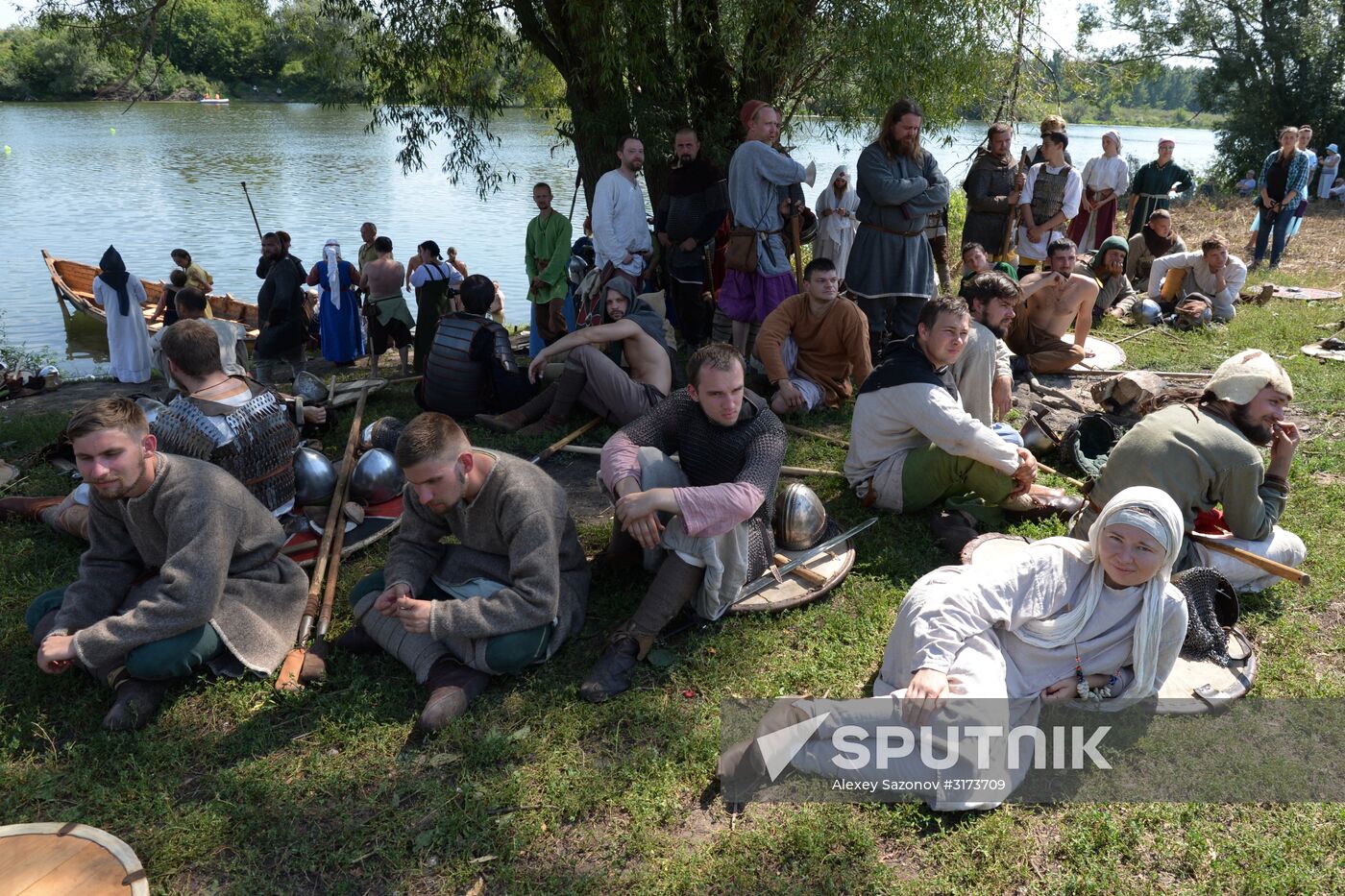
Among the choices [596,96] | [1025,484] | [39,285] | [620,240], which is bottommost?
[39,285]

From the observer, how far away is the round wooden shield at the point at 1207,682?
3.53 metres

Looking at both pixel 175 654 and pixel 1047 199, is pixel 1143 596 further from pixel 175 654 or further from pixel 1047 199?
pixel 1047 199

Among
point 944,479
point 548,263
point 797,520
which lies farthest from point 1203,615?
point 548,263

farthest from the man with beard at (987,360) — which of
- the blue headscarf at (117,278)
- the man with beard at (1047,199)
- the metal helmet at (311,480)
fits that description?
the blue headscarf at (117,278)

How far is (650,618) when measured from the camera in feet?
12.4

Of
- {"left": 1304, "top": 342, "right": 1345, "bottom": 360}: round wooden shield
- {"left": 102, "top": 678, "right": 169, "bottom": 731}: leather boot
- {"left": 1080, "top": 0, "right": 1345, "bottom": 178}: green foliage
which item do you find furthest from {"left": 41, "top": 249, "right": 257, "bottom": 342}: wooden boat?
{"left": 1080, "top": 0, "right": 1345, "bottom": 178}: green foliage

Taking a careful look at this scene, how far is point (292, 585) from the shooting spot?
3.84m

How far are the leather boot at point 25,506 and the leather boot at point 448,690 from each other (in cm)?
281

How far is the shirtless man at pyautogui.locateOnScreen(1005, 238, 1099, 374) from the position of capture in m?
7.50

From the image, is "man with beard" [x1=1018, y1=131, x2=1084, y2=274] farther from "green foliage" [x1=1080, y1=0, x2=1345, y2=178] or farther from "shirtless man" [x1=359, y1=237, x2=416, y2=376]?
"green foliage" [x1=1080, y1=0, x2=1345, y2=178]

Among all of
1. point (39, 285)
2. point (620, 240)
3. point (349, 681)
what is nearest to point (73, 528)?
point (349, 681)

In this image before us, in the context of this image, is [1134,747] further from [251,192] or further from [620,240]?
[251,192]

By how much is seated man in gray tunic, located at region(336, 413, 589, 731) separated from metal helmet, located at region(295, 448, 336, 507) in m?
1.32

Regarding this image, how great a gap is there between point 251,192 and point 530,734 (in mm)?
24392
